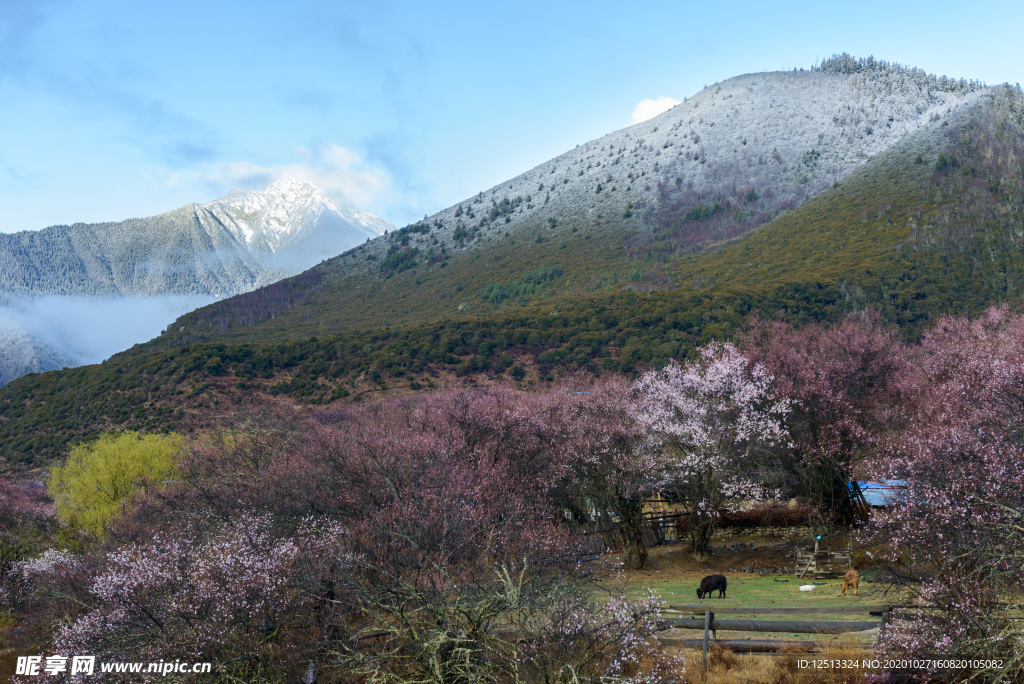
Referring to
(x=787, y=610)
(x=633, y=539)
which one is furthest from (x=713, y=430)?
(x=787, y=610)

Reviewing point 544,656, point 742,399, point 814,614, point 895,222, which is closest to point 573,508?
point 742,399

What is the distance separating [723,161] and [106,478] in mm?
118977

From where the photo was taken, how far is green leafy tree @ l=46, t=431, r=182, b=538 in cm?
3150

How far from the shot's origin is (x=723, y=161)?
419 ft

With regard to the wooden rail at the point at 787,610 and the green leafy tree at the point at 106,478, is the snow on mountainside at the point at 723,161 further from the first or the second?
the wooden rail at the point at 787,610

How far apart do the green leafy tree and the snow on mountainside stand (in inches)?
3372

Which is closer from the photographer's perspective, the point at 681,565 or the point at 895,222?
the point at 681,565

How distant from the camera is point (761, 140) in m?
131

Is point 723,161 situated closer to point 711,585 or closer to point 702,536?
point 702,536

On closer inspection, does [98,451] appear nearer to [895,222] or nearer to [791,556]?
[791,556]

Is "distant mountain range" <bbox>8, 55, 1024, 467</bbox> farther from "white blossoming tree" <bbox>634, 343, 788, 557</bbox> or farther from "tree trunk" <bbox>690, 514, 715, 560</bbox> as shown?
"tree trunk" <bbox>690, 514, 715, 560</bbox>

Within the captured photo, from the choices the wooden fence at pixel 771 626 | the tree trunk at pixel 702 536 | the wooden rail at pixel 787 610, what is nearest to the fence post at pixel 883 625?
the wooden rail at pixel 787 610

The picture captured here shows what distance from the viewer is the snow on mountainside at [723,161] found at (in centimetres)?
11375

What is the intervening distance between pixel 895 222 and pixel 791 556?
71107 millimetres
